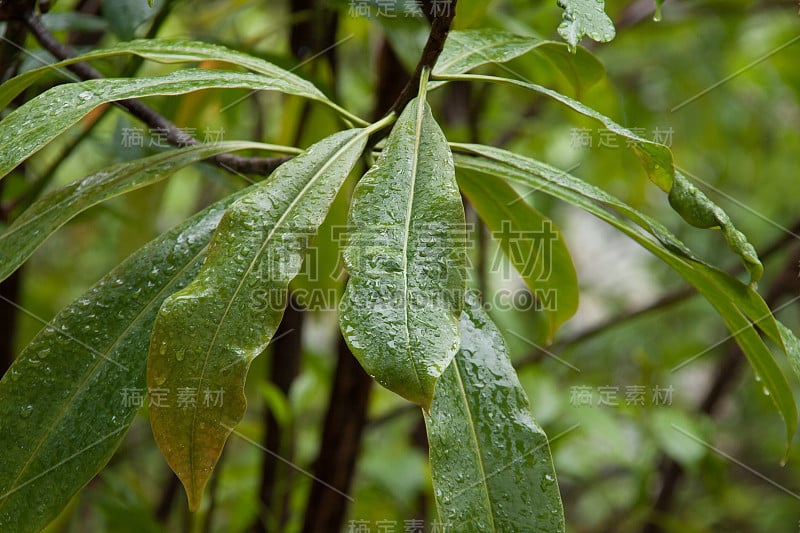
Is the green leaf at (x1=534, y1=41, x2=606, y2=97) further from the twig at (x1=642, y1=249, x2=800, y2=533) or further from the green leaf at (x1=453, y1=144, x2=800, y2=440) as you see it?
the twig at (x1=642, y1=249, x2=800, y2=533)

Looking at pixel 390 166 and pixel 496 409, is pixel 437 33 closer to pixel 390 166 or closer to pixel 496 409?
pixel 390 166

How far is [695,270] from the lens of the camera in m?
0.53

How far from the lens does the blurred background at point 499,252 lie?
31.6 inches

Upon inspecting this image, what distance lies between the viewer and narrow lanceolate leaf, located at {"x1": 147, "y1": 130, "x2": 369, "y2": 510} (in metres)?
0.40

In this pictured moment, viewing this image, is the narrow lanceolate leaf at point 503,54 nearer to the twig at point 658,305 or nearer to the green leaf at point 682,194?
the green leaf at point 682,194

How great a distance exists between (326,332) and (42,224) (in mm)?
2113

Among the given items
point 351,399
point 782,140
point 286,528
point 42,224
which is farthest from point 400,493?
point 782,140

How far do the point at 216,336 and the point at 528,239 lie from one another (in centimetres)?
32

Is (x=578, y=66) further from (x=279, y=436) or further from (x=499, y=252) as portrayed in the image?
(x=279, y=436)

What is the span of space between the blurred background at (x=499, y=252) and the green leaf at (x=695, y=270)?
0.18 feet

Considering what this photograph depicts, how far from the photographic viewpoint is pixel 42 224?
490 mm

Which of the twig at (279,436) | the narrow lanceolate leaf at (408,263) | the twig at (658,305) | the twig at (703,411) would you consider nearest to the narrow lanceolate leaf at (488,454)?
the narrow lanceolate leaf at (408,263)

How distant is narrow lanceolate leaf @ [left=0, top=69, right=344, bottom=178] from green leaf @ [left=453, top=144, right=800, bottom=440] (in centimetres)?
17

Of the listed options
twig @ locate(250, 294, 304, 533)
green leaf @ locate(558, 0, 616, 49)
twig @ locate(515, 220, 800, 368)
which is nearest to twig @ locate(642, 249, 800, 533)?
twig @ locate(515, 220, 800, 368)
